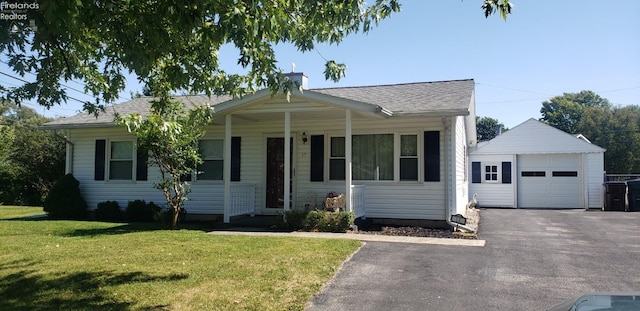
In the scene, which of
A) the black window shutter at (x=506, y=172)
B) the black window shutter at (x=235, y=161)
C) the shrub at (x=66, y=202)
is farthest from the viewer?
the black window shutter at (x=506, y=172)

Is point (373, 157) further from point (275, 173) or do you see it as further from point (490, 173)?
point (490, 173)

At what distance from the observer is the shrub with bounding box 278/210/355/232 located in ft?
32.2

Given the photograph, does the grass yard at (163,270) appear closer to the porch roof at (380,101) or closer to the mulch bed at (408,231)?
the mulch bed at (408,231)

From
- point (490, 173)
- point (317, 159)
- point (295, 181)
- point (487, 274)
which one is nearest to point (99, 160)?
point (295, 181)

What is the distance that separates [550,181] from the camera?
60.7ft

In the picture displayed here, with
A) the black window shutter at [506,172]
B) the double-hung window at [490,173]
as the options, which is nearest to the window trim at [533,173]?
the black window shutter at [506,172]

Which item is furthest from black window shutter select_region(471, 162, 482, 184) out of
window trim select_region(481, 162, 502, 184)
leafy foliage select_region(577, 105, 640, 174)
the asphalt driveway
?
leafy foliage select_region(577, 105, 640, 174)

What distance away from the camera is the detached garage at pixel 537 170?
709 inches

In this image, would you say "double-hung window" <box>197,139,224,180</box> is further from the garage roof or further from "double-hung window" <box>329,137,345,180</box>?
the garage roof

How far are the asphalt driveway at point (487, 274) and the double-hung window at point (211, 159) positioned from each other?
6244mm

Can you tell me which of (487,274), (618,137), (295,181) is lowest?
(487,274)

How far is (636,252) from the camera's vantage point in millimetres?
7801

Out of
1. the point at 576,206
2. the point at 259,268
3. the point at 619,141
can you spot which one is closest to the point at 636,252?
the point at 259,268

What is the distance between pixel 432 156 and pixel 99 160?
10313 millimetres
